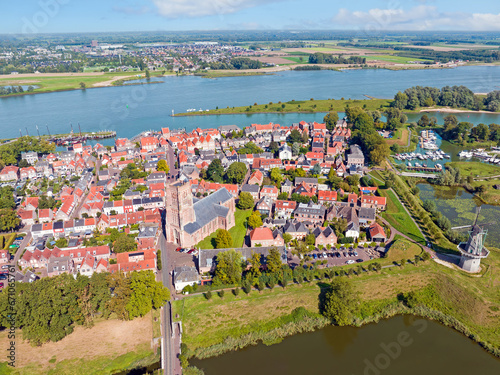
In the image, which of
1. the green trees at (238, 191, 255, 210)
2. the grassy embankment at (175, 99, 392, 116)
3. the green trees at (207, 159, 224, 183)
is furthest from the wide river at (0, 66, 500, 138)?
the green trees at (238, 191, 255, 210)

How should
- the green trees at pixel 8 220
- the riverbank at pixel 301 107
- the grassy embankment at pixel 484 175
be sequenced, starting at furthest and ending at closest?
the riverbank at pixel 301 107
the grassy embankment at pixel 484 175
the green trees at pixel 8 220

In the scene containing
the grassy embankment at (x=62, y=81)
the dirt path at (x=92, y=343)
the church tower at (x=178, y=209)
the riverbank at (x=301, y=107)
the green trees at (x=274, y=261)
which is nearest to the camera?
the dirt path at (x=92, y=343)

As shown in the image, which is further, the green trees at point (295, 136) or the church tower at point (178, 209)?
the green trees at point (295, 136)

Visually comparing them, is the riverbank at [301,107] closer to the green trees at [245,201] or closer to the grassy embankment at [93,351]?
the green trees at [245,201]

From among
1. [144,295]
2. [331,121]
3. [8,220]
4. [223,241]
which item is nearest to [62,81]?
[331,121]

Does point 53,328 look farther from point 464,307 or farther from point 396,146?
point 396,146

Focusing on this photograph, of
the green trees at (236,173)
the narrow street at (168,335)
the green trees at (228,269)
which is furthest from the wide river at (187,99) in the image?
the green trees at (228,269)
